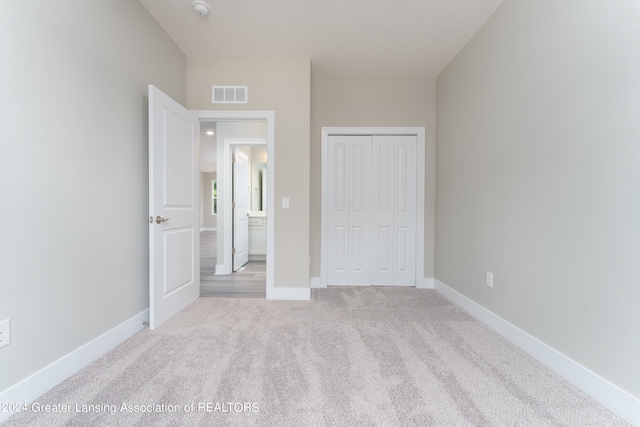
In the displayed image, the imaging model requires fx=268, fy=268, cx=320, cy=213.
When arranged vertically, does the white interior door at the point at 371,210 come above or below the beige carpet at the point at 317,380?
above

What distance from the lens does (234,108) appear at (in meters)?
2.85

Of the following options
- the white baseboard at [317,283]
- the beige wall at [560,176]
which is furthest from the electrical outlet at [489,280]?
the white baseboard at [317,283]

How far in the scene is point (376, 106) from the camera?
334cm

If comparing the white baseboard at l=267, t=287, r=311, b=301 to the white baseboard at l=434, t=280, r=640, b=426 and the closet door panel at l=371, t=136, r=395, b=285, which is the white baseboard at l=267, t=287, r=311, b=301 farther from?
the white baseboard at l=434, t=280, r=640, b=426

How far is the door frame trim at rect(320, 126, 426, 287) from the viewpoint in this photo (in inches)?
132

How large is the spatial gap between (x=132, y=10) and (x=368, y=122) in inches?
96.6

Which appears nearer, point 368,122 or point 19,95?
point 19,95

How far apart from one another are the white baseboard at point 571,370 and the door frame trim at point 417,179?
1.07 metres

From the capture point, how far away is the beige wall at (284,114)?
2.84 meters

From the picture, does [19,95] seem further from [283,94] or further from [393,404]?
[393,404]

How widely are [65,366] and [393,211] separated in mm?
3169

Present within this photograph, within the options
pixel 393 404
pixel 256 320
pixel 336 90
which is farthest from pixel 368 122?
pixel 393 404

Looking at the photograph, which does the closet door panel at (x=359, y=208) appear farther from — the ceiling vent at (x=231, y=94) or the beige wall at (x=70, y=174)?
the beige wall at (x=70, y=174)

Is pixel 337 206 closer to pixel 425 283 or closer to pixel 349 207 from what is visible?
pixel 349 207
